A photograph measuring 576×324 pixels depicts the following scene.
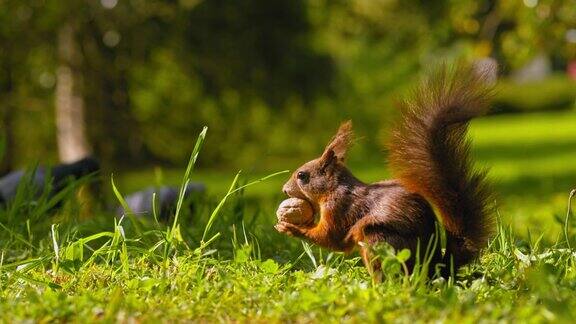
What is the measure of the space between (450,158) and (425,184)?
0.43ft

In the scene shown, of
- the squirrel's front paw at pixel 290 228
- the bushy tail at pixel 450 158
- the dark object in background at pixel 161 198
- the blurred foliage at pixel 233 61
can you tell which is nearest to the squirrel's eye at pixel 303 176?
the squirrel's front paw at pixel 290 228

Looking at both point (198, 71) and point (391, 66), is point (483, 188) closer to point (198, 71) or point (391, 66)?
point (198, 71)

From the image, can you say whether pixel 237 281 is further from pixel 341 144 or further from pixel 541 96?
pixel 541 96

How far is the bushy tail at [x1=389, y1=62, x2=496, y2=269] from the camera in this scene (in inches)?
138

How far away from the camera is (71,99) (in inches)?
451

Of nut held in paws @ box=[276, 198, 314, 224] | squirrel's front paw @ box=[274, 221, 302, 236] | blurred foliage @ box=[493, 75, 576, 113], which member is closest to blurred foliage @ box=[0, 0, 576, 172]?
nut held in paws @ box=[276, 198, 314, 224]

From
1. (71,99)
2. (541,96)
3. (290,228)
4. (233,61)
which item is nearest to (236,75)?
(233,61)

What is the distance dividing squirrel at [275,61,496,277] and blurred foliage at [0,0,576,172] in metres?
4.13

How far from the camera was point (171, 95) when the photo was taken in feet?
56.0

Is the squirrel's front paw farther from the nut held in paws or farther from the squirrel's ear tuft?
the squirrel's ear tuft

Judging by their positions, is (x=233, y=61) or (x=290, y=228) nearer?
(x=290, y=228)

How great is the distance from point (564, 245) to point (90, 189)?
407cm

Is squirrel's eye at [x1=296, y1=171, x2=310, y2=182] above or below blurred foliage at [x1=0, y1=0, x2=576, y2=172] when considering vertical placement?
above

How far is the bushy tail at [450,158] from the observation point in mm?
3508
